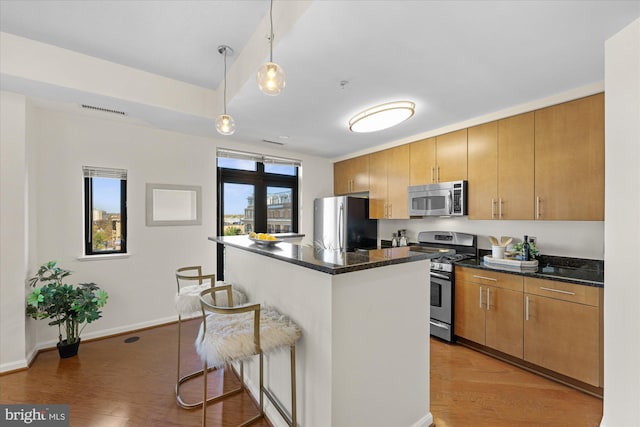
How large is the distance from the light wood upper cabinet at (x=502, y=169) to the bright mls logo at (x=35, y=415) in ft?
12.9

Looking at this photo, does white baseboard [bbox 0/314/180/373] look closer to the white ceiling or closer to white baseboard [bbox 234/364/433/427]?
white baseboard [bbox 234/364/433/427]

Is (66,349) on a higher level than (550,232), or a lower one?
lower

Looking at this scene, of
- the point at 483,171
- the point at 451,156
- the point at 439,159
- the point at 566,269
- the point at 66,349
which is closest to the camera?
the point at 566,269

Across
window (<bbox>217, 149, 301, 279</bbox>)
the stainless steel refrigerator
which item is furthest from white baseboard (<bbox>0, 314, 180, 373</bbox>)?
the stainless steel refrigerator

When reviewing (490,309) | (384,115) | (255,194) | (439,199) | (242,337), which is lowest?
(490,309)

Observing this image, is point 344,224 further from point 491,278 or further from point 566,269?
point 566,269

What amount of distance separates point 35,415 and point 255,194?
121 inches

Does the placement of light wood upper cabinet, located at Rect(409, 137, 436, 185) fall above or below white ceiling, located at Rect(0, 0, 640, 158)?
below

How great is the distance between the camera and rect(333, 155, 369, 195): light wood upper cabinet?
4.42m

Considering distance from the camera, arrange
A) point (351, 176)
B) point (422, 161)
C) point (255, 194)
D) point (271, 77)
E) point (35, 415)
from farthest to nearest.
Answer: point (351, 176)
point (255, 194)
point (422, 161)
point (35, 415)
point (271, 77)

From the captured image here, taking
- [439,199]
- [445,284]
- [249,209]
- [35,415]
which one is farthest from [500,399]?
[249,209]

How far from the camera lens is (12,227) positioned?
96.7 inches

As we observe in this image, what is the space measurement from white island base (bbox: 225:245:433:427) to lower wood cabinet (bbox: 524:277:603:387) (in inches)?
50.9

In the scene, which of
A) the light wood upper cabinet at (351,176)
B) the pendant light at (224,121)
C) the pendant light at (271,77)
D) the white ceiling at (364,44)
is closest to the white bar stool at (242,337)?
the pendant light at (271,77)
